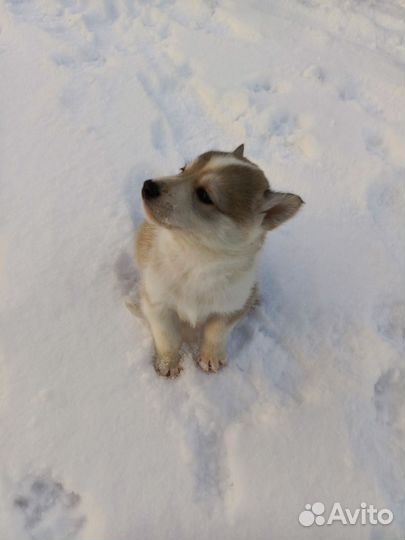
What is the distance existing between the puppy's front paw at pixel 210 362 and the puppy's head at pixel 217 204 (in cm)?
97

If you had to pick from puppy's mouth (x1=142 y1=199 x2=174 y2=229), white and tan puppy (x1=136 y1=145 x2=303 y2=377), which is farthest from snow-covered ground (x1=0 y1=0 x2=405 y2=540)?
puppy's mouth (x1=142 y1=199 x2=174 y2=229)

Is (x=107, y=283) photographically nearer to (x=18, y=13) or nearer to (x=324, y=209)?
(x=324, y=209)

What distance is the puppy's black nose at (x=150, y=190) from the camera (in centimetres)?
259

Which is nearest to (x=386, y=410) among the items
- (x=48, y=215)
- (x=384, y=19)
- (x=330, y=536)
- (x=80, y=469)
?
(x=330, y=536)

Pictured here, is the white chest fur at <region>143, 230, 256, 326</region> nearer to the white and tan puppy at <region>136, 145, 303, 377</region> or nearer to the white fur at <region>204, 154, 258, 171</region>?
the white and tan puppy at <region>136, 145, 303, 377</region>

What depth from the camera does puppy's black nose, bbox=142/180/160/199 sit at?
8.50 feet

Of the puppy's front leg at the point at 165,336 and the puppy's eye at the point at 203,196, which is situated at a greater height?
the puppy's eye at the point at 203,196

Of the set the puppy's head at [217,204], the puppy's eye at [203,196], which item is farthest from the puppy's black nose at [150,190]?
the puppy's eye at [203,196]

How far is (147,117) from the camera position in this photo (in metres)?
4.39

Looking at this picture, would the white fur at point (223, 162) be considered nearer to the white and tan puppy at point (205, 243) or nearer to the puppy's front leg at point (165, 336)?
the white and tan puppy at point (205, 243)

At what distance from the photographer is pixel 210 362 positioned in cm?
335

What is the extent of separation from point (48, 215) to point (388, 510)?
2994mm

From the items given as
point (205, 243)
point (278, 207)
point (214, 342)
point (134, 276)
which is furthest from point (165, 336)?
point (278, 207)

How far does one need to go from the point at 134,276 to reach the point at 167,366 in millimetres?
731
